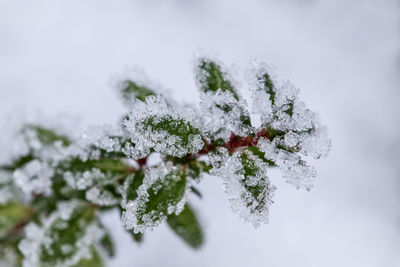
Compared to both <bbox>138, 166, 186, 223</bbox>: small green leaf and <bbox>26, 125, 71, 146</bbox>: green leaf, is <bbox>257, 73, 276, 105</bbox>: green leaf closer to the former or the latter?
<bbox>138, 166, 186, 223</bbox>: small green leaf

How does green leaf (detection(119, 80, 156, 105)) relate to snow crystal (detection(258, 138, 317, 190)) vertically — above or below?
above

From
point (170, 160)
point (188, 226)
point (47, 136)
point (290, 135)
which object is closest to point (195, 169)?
point (170, 160)

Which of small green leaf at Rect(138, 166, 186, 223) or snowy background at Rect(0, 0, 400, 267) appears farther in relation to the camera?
snowy background at Rect(0, 0, 400, 267)

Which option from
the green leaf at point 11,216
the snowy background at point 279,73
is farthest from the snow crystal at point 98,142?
the snowy background at point 279,73

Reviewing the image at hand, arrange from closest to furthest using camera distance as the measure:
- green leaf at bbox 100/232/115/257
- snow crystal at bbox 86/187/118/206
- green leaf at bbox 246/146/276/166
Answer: green leaf at bbox 246/146/276/166 < snow crystal at bbox 86/187/118/206 < green leaf at bbox 100/232/115/257

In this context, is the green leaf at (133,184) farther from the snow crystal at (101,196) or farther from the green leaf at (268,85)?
the green leaf at (268,85)

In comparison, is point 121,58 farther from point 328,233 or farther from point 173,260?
Answer: point 328,233

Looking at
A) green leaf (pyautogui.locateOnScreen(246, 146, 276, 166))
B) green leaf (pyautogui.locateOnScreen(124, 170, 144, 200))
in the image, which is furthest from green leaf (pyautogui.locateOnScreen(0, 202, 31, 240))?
green leaf (pyautogui.locateOnScreen(246, 146, 276, 166))
